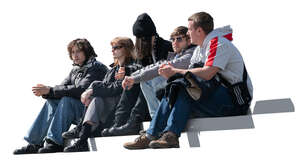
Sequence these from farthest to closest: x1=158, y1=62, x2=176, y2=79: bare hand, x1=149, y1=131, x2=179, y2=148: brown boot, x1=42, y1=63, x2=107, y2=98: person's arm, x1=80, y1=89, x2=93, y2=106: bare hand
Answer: x1=42, y1=63, x2=107, y2=98: person's arm < x1=80, y1=89, x2=93, y2=106: bare hand < x1=158, y1=62, x2=176, y2=79: bare hand < x1=149, y1=131, x2=179, y2=148: brown boot

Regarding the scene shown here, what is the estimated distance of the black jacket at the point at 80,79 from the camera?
6.32 meters

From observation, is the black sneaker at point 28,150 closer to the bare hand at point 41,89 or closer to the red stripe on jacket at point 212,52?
the bare hand at point 41,89

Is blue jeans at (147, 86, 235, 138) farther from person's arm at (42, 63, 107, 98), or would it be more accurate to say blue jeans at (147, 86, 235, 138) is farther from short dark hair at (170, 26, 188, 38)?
person's arm at (42, 63, 107, 98)

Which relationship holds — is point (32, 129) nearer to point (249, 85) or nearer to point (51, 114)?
point (51, 114)

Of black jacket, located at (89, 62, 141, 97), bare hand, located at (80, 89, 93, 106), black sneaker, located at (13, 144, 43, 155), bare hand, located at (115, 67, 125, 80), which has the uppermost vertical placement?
bare hand, located at (115, 67, 125, 80)

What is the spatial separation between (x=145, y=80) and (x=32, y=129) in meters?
2.01

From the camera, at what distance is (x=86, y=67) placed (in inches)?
257

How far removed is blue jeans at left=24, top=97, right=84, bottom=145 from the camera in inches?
244

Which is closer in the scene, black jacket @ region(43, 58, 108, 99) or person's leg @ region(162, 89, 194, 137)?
person's leg @ region(162, 89, 194, 137)

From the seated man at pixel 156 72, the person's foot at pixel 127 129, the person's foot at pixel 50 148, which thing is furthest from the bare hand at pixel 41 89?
the seated man at pixel 156 72

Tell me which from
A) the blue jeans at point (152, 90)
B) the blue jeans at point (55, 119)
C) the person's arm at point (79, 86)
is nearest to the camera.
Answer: the blue jeans at point (152, 90)

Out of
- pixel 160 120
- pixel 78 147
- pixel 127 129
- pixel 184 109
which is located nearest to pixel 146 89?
pixel 127 129

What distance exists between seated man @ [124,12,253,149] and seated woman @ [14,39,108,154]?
5.59 ft

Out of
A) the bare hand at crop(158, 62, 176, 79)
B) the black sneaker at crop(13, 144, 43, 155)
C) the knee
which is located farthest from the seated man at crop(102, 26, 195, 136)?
the black sneaker at crop(13, 144, 43, 155)
